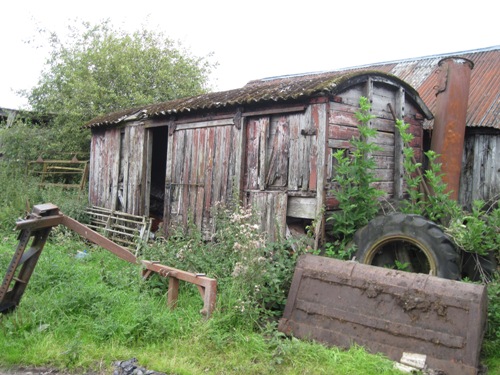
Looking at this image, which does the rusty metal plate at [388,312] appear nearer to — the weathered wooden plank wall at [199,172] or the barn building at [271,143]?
the barn building at [271,143]

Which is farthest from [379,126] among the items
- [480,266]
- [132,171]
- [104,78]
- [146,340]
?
[104,78]

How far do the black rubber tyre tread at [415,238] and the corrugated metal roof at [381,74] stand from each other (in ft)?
6.61

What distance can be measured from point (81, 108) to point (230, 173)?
1100 cm

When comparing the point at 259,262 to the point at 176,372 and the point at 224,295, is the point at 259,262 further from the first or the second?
the point at 176,372

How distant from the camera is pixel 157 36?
19.5 meters

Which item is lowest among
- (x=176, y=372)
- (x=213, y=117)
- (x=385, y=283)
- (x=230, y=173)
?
(x=176, y=372)

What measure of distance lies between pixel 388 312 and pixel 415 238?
1354 millimetres

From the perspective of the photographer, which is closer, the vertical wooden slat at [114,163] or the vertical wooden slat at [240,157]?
the vertical wooden slat at [240,157]

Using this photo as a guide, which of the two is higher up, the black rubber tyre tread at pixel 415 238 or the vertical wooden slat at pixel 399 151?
the vertical wooden slat at pixel 399 151

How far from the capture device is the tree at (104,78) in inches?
649

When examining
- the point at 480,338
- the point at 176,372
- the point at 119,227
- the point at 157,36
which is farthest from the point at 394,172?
the point at 157,36

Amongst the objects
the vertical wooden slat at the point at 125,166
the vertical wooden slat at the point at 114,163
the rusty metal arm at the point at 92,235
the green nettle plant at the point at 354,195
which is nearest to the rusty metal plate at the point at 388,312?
the green nettle plant at the point at 354,195

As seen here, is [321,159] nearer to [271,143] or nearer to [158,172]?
[271,143]

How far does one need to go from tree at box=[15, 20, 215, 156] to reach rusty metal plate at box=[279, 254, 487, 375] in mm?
13660
